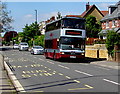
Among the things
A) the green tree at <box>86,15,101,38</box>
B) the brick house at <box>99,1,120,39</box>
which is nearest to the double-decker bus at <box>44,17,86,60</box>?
the brick house at <box>99,1,120,39</box>

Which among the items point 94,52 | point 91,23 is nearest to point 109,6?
point 91,23

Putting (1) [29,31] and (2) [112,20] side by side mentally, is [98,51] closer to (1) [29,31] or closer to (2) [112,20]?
(2) [112,20]

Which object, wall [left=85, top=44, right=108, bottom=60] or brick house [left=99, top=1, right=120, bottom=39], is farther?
brick house [left=99, top=1, right=120, bottom=39]

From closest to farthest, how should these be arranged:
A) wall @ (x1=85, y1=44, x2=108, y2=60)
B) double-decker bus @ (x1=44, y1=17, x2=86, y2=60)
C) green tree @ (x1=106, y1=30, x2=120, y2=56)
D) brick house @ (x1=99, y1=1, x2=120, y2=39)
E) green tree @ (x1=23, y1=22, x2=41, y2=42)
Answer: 1. double-decker bus @ (x1=44, y1=17, x2=86, y2=60)
2. green tree @ (x1=106, y1=30, x2=120, y2=56)
3. wall @ (x1=85, y1=44, x2=108, y2=60)
4. brick house @ (x1=99, y1=1, x2=120, y2=39)
5. green tree @ (x1=23, y1=22, x2=41, y2=42)

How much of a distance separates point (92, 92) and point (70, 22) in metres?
15.8

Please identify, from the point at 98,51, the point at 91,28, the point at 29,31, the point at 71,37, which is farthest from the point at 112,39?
the point at 29,31

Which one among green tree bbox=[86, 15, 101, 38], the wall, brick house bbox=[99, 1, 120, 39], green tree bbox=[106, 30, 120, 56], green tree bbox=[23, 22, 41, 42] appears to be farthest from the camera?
green tree bbox=[23, 22, 41, 42]

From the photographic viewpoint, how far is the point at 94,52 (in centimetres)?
3538

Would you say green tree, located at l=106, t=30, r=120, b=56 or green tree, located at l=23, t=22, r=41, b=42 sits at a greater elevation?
green tree, located at l=23, t=22, r=41, b=42

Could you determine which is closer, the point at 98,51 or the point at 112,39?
the point at 112,39

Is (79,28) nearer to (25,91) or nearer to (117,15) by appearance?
(25,91)

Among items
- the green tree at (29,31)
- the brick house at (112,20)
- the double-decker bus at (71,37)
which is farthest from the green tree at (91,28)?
the double-decker bus at (71,37)

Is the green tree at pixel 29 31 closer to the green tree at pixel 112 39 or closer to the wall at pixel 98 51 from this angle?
the wall at pixel 98 51

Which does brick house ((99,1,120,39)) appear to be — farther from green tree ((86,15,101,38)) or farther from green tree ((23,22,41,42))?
green tree ((23,22,41,42))
